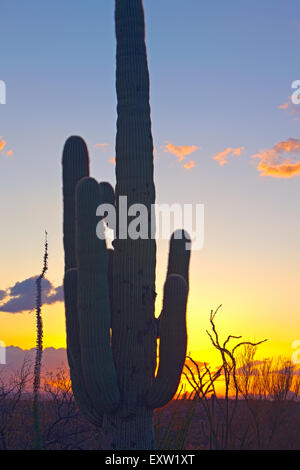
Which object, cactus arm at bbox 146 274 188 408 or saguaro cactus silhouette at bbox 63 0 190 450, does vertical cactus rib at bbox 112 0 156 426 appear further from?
cactus arm at bbox 146 274 188 408

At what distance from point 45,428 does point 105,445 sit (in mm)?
9955

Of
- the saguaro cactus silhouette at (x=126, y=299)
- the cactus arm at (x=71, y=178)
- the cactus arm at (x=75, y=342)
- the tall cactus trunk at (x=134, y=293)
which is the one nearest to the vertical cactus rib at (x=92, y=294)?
the saguaro cactus silhouette at (x=126, y=299)

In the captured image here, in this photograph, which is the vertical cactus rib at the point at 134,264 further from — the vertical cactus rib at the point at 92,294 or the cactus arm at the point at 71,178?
the cactus arm at the point at 71,178

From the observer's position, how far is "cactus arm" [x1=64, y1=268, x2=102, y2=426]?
7.39 m

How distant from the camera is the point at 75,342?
7.39 metres

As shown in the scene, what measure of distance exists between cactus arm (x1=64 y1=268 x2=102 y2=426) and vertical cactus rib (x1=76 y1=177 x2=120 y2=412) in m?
0.57

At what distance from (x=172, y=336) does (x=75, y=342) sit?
4.28 ft

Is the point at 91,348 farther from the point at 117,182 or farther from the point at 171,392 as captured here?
the point at 117,182

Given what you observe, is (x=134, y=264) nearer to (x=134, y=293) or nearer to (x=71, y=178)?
(x=134, y=293)

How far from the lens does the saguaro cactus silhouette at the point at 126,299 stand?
676 cm

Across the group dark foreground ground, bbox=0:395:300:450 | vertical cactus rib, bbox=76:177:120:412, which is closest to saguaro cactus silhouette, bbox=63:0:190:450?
vertical cactus rib, bbox=76:177:120:412

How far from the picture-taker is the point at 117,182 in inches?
289

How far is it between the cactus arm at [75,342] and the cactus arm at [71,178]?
0.35 metres

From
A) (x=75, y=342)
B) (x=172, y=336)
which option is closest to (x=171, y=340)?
(x=172, y=336)
